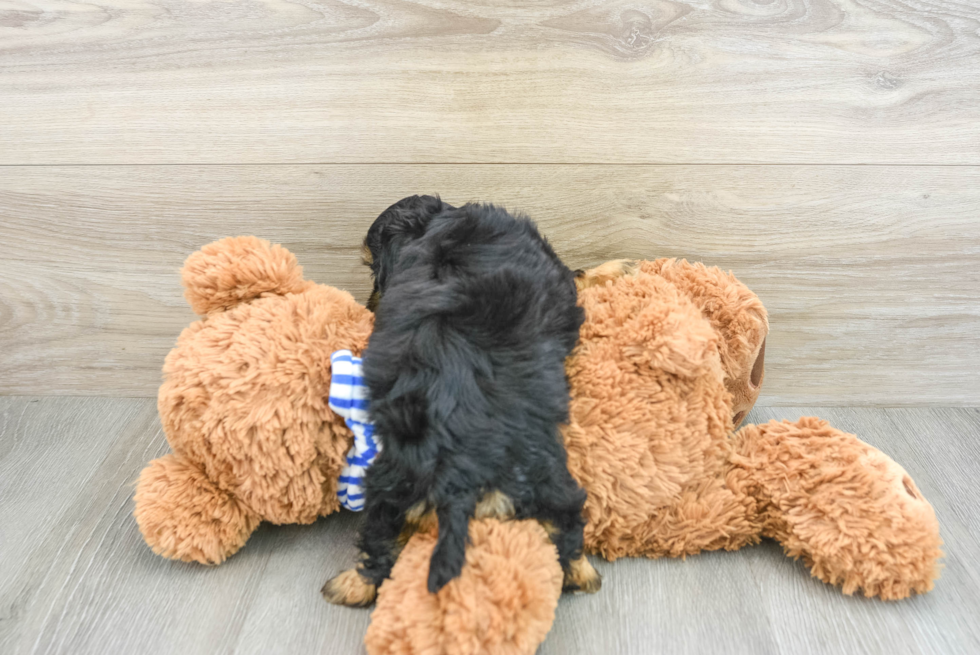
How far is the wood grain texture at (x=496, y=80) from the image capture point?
0.84m

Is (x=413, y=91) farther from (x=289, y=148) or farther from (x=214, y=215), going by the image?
(x=214, y=215)

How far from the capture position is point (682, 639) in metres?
0.68

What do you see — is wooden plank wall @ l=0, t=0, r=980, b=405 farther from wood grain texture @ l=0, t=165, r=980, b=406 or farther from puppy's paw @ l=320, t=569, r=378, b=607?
puppy's paw @ l=320, t=569, r=378, b=607

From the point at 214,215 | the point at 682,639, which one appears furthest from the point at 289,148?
the point at 682,639

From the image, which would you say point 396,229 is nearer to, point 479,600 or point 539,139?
point 539,139

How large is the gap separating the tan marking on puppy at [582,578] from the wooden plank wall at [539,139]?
1.46 ft

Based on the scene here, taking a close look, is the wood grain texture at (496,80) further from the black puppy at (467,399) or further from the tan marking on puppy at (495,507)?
the tan marking on puppy at (495,507)

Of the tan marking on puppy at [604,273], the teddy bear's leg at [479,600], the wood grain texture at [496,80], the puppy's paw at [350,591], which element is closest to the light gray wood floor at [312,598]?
the puppy's paw at [350,591]

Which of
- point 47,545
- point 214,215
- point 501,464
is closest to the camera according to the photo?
point 501,464

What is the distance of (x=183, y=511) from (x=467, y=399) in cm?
36

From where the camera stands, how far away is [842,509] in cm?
70

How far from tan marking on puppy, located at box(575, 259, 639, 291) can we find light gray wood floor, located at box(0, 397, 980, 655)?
35 centimetres

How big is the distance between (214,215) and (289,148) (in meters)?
0.16

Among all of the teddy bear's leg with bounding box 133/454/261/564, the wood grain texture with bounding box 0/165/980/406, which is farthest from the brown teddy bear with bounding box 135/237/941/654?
the wood grain texture with bounding box 0/165/980/406
